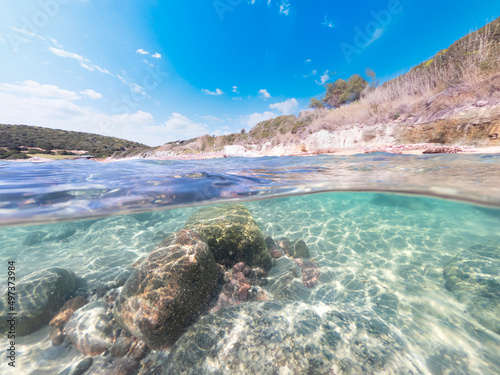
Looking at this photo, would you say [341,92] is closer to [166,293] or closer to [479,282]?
[479,282]

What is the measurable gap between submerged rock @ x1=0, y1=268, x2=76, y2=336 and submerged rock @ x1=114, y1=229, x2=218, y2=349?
7.61 feet

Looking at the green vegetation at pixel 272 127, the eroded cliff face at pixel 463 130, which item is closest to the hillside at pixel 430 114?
the eroded cliff face at pixel 463 130

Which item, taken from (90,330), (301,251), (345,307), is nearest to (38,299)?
(90,330)

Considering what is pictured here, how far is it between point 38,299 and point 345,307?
7.85m

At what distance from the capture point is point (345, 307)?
455 cm

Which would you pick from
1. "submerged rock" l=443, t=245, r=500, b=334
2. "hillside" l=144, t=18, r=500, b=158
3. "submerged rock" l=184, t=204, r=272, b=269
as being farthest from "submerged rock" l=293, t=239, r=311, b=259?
"hillside" l=144, t=18, r=500, b=158

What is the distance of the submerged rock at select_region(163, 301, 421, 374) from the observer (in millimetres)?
2834

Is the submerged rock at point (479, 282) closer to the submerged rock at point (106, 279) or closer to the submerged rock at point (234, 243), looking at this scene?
the submerged rock at point (234, 243)

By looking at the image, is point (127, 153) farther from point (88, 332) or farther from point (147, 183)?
point (88, 332)

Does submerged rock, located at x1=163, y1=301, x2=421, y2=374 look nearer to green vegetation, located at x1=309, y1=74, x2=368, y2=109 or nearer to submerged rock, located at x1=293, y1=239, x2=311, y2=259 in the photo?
submerged rock, located at x1=293, y1=239, x2=311, y2=259

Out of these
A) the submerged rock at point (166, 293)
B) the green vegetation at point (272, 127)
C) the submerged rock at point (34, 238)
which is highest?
the green vegetation at point (272, 127)

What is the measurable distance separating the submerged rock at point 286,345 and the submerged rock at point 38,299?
3.83m

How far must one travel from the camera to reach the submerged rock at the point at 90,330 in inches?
142

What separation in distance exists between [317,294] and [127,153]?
113 ft
